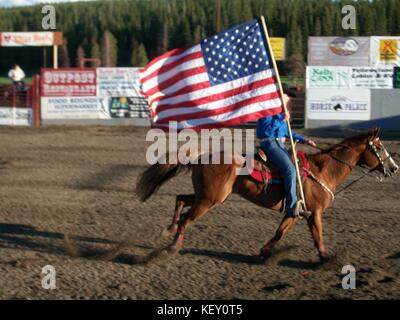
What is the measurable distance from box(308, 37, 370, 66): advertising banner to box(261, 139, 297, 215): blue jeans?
20.2 metres

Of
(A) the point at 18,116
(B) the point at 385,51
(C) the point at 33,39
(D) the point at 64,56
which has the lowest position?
(A) the point at 18,116

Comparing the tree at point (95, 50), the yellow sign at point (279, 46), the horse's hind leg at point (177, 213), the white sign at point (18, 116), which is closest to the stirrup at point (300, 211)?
the horse's hind leg at point (177, 213)

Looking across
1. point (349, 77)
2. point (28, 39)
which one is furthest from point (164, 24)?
point (349, 77)

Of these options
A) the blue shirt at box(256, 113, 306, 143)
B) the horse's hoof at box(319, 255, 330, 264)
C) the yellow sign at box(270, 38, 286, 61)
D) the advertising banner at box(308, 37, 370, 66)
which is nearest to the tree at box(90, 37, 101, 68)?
the yellow sign at box(270, 38, 286, 61)

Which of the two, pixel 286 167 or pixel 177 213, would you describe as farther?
pixel 177 213

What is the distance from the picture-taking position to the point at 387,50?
25.6 metres

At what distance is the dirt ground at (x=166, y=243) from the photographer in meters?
6.10

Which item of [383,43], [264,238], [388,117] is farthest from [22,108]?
[264,238]

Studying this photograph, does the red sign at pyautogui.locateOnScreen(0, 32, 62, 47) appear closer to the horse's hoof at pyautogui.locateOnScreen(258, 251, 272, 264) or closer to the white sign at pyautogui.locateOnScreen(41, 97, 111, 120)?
the white sign at pyautogui.locateOnScreen(41, 97, 111, 120)

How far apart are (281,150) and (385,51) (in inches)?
794

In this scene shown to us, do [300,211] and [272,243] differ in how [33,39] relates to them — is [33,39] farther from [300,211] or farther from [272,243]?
[300,211]

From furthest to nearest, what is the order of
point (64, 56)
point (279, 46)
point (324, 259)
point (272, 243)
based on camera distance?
point (64, 56)
point (279, 46)
point (272, 243)
point (324, 259)

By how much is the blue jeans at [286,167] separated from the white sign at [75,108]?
15737 millimetres

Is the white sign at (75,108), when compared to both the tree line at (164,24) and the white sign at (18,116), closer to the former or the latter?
the white sign at (18,116)
